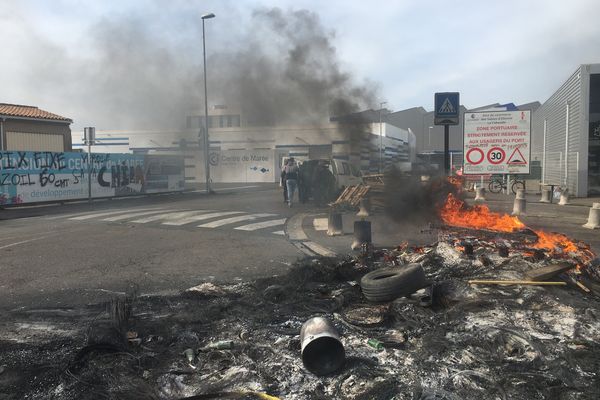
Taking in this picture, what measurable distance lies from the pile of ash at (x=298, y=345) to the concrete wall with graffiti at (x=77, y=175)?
11.8 meters

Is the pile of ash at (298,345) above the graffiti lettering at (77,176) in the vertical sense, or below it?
below

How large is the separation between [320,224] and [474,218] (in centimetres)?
390

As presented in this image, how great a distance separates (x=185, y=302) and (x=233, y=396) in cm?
218

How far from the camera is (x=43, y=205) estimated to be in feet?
52.6

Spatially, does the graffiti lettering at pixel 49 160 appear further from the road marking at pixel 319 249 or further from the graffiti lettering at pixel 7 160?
the road marking at pixel 319 249

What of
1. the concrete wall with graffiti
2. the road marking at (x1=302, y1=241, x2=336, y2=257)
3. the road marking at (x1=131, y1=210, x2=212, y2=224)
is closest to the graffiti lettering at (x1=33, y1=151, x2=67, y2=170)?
the concrete wall with graffiti

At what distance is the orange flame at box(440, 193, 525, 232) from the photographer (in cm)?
718

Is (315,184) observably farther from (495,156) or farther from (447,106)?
(447,106)

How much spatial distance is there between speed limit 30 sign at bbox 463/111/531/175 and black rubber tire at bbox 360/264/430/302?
8.81 m

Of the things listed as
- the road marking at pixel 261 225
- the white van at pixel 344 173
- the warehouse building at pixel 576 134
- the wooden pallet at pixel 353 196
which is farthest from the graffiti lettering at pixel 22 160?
the warehouse building at pixel 576 134

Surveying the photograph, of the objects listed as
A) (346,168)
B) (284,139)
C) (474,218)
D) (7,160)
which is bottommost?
(474,218)

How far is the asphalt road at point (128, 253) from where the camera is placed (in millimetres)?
5625

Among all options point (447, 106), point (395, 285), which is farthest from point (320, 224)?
point (395, 285)

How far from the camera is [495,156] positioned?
1279 centimetres
